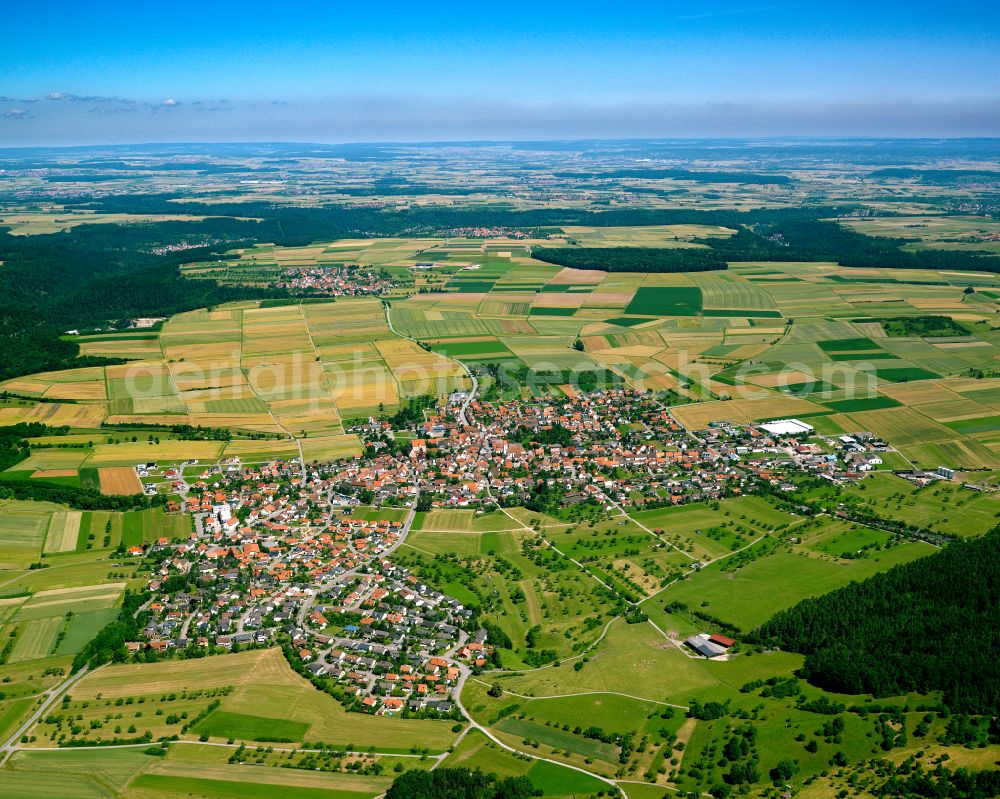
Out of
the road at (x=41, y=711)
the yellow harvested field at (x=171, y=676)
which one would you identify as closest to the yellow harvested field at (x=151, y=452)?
the road at (x=41, y=711)

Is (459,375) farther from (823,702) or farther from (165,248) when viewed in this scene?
(165,248)

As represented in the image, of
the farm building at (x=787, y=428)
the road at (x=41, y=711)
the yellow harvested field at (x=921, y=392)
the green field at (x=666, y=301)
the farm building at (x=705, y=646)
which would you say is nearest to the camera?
the road at (x=41, y=711)

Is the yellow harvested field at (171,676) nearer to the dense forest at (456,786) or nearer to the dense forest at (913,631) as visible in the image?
the dense forest at (456,786)

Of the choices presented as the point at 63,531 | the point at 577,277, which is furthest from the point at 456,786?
the point at 577,277

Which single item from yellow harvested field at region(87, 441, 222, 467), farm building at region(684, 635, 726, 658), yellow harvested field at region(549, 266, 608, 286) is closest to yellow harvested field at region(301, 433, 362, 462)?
yellow harvested field at region(87, 441, 222, 467)

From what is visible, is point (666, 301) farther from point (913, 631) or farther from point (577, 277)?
point (913, 631)
